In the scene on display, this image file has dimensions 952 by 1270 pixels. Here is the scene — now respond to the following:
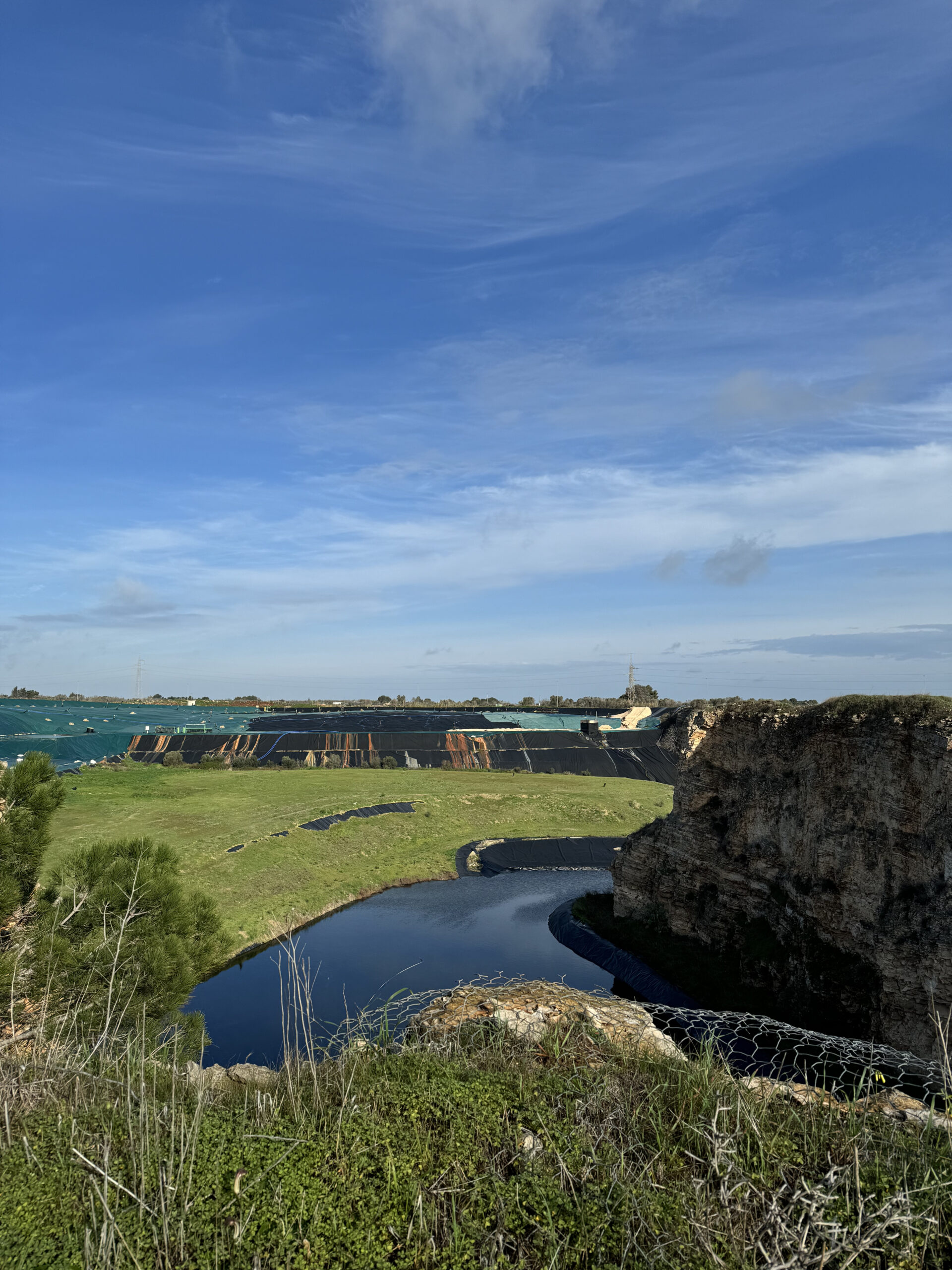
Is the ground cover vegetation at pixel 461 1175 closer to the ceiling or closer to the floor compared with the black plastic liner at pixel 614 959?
closer to the ceiling

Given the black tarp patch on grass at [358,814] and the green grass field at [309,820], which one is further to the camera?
the black tarp patch on grass at [358,814]

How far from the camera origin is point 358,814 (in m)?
50.2

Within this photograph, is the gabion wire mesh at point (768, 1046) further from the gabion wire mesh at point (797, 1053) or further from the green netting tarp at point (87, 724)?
the green netting tarp at point (87, 724)

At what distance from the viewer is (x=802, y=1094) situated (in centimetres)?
970

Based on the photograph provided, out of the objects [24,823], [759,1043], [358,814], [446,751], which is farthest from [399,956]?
[446,751]

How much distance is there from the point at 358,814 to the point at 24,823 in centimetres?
3646

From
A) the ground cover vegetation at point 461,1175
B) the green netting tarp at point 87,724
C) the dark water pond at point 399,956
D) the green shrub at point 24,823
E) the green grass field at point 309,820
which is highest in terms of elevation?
the green shrub at point 24,823

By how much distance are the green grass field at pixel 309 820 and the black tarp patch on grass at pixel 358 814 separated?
65 centimetres

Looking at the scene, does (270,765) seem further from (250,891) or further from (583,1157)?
(583,1157)

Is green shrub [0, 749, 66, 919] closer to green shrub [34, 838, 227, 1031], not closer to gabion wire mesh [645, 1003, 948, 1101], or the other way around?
green shrub [34, 838, 227, 1031]

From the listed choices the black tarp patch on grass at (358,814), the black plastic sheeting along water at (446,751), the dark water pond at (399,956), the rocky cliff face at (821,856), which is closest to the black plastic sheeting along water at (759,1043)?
the dark water pond at (399,956)

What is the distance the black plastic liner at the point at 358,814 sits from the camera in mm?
46281

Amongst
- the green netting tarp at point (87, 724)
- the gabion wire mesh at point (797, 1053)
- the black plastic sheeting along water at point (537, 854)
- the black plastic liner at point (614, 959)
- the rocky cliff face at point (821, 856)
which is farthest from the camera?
the green netting tarp at point (87, 724)

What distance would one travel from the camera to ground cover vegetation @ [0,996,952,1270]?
599 centimetres
